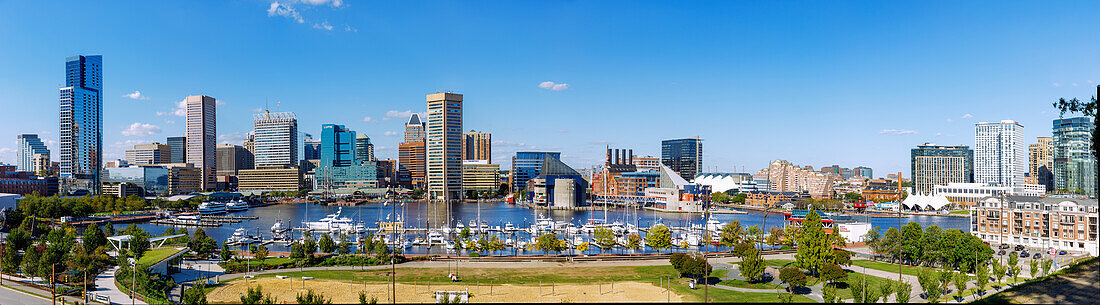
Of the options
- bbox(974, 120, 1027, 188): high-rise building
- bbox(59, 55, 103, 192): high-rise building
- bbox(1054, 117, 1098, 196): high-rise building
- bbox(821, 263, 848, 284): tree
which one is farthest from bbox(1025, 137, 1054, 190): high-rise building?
bbox(59, 55, 103, 192): high-rise building

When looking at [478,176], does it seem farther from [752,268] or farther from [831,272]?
[831,272]

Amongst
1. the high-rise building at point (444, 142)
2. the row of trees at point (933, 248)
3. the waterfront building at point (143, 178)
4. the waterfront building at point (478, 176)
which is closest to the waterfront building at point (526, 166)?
the waterfront building at point (478, 176)

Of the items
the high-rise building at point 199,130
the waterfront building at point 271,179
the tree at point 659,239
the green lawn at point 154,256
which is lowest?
the tree at point 659,239

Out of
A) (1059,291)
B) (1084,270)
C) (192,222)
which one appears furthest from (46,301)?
(192,222)

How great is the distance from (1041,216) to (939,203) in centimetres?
5672

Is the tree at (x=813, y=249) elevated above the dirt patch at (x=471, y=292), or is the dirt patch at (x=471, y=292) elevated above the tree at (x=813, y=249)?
the tree at (x=813, y=249)

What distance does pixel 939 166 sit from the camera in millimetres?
154375

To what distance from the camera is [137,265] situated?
97.3 feet

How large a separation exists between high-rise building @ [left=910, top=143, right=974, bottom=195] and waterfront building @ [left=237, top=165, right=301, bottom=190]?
5780 inches

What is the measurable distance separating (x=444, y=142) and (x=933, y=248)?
11787 centimetres

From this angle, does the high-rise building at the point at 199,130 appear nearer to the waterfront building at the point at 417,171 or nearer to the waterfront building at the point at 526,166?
the waterfront building at the point at 417,171

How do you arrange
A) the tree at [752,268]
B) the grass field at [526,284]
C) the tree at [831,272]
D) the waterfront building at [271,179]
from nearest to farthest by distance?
the grass field at [526,284], the tree at [831,272], the tree at [752,268], the waterfront building at [271,179]

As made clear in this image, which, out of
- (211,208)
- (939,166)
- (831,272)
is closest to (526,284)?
(831,272)

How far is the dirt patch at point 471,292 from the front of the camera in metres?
27.1
